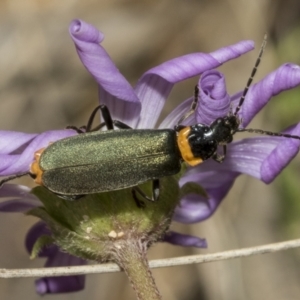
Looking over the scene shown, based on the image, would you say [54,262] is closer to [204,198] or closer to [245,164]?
[204,198]

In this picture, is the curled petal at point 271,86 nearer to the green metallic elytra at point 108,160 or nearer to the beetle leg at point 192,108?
the beetle leg at point 192,108

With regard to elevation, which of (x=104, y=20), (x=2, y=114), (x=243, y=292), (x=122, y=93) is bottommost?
(x=243, y=292)

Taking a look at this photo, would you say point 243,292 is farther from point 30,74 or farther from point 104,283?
point 30,74

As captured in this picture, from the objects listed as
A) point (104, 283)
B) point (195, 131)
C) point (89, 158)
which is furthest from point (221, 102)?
point (104, 283)

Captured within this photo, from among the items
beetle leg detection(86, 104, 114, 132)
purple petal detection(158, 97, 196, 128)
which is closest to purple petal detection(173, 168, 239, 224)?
purple petal detection(158, 97, 196, 128)

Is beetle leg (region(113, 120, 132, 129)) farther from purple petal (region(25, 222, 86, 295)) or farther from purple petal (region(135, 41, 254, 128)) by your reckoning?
purple petal (region(25, 222, 86, 295))

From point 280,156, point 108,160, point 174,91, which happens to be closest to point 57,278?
point 108,160
